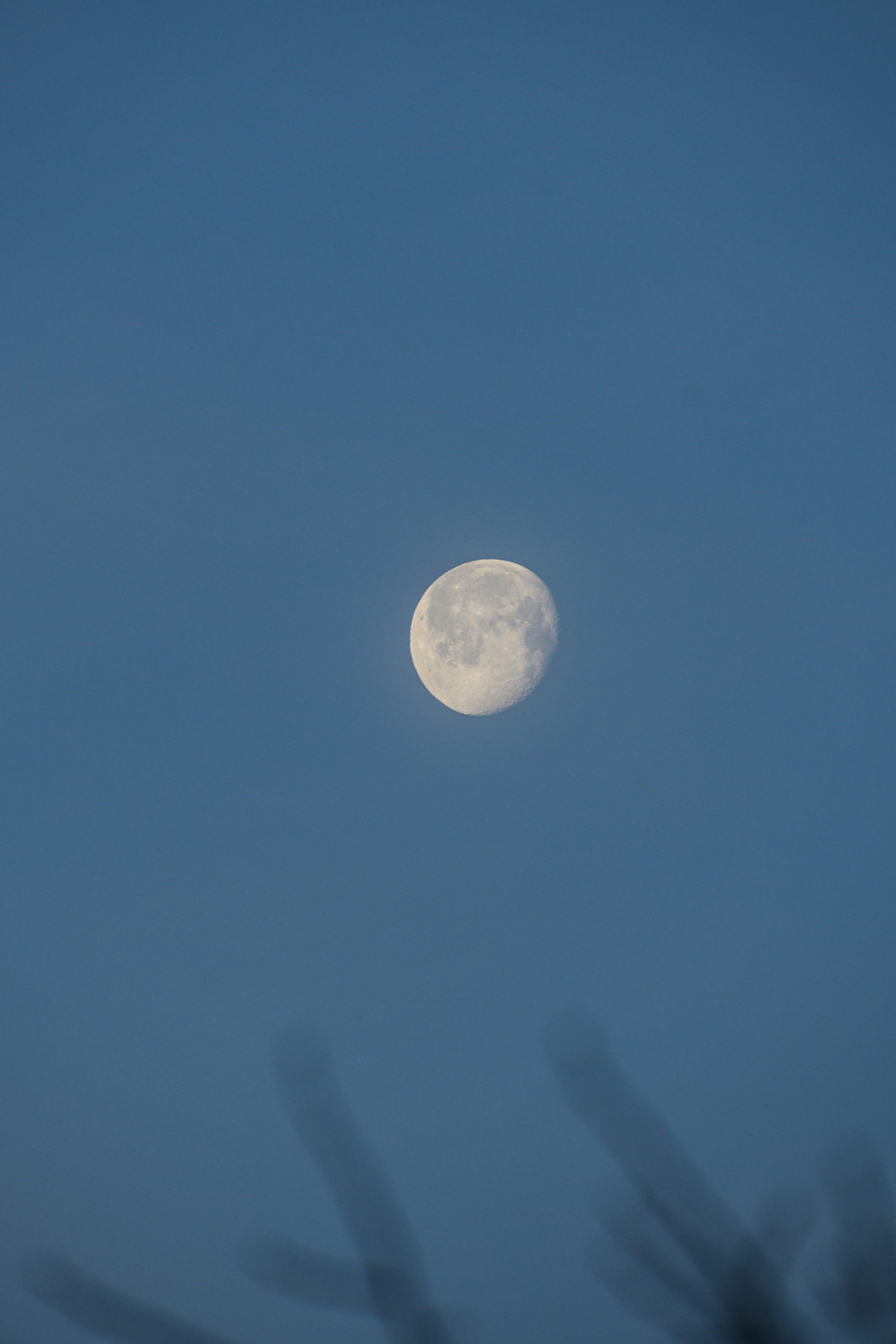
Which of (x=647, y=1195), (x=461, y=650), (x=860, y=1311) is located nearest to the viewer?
(x=860, y=1311)

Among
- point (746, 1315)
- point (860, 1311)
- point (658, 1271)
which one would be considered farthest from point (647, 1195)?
point (860, 1311)

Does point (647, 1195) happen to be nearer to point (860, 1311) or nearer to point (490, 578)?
point (860, 1311)

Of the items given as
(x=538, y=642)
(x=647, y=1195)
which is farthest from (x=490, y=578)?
(x=647, y=1195)

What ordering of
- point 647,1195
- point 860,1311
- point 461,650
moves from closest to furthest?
point 860,1311 → point 647,1195 → point 461,650

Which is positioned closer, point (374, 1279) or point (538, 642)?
point (374, 1279)

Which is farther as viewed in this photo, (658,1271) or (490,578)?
(490,578)

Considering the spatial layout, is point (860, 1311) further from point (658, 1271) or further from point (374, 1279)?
point (374, 1279)

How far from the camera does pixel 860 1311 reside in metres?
2.37

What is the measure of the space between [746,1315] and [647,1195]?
403 millimetres

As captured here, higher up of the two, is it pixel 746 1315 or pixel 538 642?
pixel 538 642

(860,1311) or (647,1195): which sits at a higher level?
(647,1195)

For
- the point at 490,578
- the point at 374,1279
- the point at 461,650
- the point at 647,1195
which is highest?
the point at 490,578

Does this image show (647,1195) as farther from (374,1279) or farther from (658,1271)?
(374,1279)

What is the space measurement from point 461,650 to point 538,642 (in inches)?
95.9
